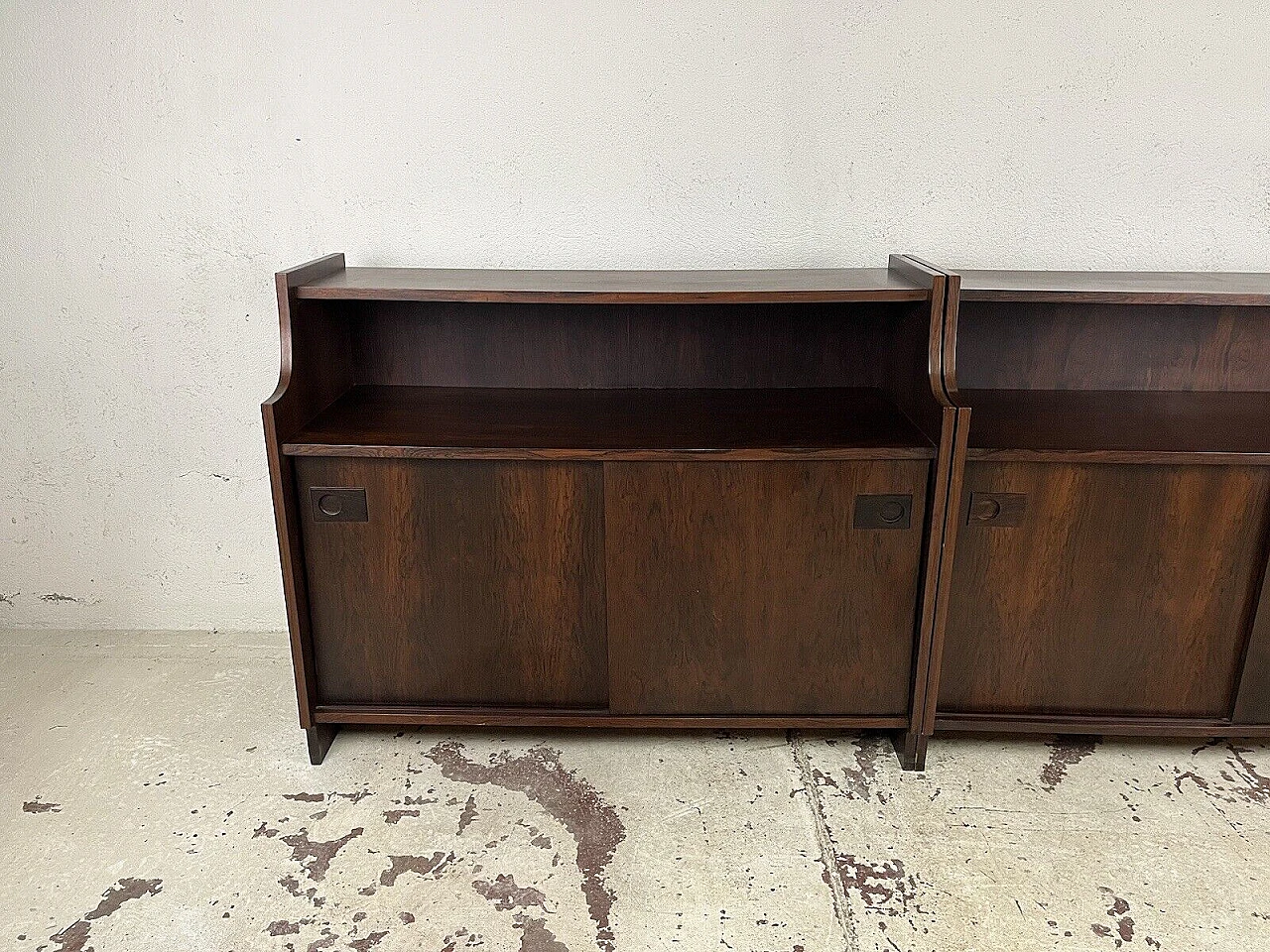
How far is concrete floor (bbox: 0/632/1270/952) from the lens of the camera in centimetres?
161

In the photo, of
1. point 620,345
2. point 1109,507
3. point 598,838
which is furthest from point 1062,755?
point 620,345

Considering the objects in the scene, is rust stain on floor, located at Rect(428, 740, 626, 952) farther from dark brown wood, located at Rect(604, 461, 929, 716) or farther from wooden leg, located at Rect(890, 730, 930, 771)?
wooden leg, located at Rect(890, 730, 930, 771)

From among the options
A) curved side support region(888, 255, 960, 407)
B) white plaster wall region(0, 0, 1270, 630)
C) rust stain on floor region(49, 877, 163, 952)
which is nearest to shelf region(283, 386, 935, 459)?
curved side support region(888, 255, 960, 407)

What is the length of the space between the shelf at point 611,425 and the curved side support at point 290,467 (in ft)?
0.13

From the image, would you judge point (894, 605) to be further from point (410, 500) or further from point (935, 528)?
point (410, 500)

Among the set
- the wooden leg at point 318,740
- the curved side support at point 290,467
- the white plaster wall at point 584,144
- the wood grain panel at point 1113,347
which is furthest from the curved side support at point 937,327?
the wooden leg at point 318,740

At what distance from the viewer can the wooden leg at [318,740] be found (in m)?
2.03

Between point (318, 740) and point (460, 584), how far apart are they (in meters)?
0.49

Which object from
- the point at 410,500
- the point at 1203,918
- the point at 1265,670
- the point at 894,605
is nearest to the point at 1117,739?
the point at 1265,670

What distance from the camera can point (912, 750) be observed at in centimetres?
201

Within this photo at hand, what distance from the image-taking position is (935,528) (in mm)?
1836

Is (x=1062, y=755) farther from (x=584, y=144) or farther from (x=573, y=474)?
(x=584, y=144)

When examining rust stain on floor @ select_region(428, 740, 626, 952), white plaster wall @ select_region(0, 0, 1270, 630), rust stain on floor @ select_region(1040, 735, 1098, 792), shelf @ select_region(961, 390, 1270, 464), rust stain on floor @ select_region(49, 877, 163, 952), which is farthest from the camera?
white plaster wall @ select_region(0, 0, 1270, 630)

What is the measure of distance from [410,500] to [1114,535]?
4.59ft
